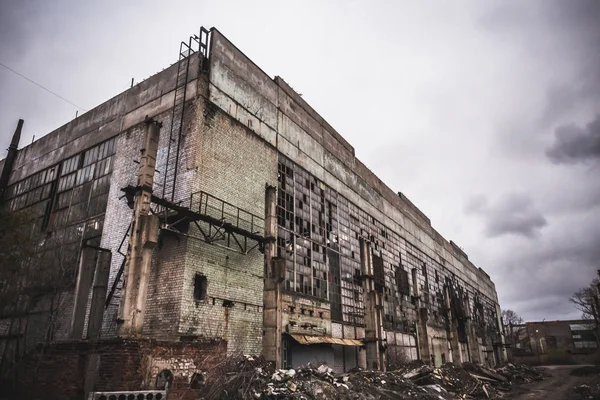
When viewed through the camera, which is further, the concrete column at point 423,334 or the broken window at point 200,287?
the concrete column at point 423,334

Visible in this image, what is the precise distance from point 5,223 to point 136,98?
24.6 ft

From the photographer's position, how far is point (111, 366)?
9516mm

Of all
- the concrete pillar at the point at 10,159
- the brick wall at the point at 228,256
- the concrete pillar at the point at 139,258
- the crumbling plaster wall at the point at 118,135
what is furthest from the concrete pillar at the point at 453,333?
the concrete pillar at the point at 10,159

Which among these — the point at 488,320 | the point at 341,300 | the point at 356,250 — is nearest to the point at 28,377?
the point at 341,300

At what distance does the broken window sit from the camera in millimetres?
Result: 13070

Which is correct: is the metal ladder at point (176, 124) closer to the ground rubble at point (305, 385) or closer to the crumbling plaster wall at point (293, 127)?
the crumbling plaster wall at point (293, 127)

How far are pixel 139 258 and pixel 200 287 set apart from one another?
2.61 metres

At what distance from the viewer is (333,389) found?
10031mm

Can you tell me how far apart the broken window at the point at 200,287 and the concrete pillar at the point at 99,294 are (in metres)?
3.86

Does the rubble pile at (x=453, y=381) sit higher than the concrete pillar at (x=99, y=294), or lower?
lower

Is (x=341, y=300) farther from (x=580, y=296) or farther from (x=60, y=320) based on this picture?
(x=580, y=296)

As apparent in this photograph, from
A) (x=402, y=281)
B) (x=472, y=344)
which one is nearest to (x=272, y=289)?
(x=402, y=281)

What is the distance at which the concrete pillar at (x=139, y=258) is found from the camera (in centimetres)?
1089

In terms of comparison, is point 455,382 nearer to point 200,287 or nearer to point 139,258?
point 200,287
